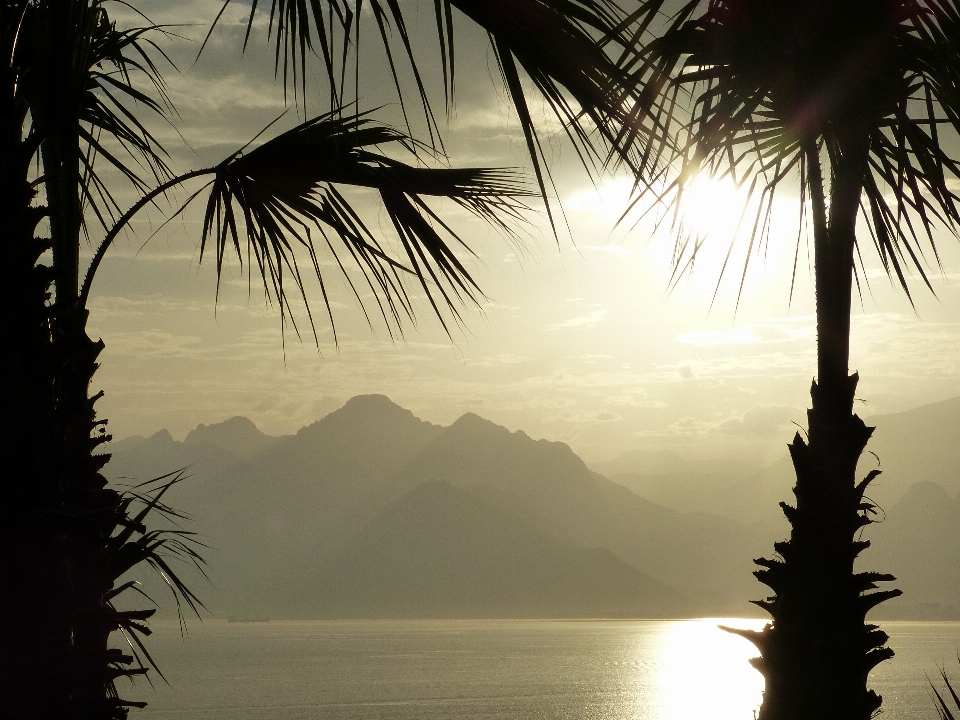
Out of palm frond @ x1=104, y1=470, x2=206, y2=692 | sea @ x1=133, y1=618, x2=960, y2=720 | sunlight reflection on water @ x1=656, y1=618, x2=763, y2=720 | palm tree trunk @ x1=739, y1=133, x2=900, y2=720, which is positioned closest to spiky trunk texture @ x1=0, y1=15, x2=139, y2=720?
palm frond @ x1=104, y1=470, x2=206, y2=692

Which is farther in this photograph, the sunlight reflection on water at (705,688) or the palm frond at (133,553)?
the sunlight reflection on water at (705,688)

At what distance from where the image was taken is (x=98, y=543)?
3.46 m

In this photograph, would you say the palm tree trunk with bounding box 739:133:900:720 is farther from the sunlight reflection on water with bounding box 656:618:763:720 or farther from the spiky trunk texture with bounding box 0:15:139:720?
the sunlight reflection on water with bounding box 656:618:763:720

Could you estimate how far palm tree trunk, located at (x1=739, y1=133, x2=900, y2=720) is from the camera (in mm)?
5062

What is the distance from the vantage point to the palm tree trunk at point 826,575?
16.6 feet

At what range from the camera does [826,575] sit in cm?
514

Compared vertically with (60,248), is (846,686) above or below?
below

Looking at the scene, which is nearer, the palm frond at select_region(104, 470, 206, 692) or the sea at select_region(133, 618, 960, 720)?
the palm frond at select_region(104, 470, 206, 692)

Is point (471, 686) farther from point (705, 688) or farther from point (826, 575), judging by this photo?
point (826, 575)

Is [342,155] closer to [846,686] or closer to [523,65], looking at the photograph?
[523,65]

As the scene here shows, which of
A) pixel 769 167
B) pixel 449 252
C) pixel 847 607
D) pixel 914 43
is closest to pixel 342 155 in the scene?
pixel 449 252

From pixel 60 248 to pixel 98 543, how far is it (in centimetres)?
138

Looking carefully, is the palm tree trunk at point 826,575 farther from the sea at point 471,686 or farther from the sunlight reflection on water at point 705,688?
the sunlight reflection on water at point 705,688

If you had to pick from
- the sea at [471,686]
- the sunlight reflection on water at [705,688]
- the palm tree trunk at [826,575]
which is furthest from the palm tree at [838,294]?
the sunlight reflection on water at [705,688]
